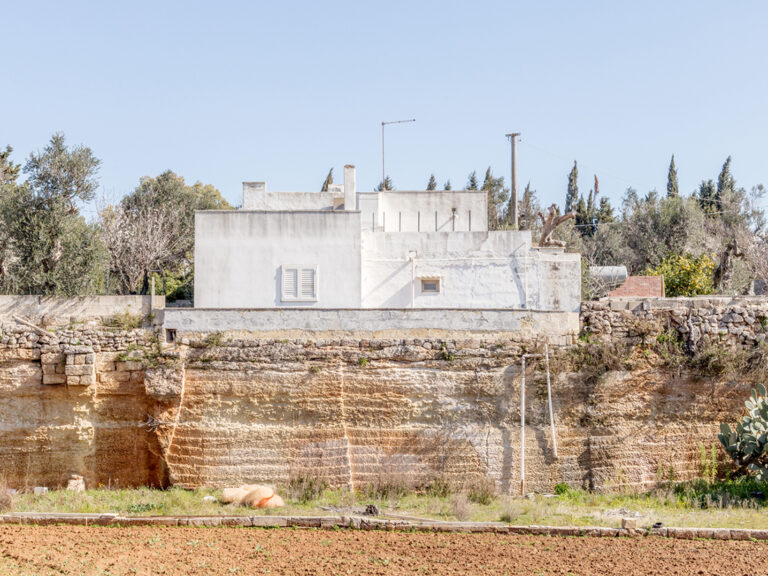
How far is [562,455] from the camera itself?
16078mm

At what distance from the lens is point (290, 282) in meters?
18.5

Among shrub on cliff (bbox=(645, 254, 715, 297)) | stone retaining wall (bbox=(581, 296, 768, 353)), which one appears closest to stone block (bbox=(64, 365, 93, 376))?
stone retaining wall (bbox=(581, 296, 768, 353))

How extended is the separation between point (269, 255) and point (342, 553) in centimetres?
835

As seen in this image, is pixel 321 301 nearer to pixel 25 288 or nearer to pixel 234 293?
pixel 234 293

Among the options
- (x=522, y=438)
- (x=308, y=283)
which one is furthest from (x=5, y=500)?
(x=522, y=438)

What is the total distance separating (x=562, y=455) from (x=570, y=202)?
3421 centimetres

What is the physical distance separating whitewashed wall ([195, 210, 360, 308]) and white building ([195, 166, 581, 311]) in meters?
0.02

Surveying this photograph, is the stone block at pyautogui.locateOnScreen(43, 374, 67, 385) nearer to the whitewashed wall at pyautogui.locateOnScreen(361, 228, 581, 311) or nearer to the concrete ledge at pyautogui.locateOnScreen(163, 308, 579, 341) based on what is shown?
the concrete ledge at pyautogui.locateOnScreen(163, 308, 579, 341)

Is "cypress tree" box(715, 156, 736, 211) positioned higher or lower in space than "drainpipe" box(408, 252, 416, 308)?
higher

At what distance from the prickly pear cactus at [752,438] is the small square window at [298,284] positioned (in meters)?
8.87

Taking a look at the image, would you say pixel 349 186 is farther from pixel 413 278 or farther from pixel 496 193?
pixel 496 193

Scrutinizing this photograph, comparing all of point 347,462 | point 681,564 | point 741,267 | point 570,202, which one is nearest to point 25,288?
point 347,462

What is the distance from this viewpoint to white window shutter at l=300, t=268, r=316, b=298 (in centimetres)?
1852

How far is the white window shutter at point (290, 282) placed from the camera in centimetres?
1847
